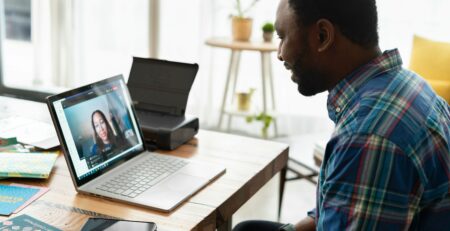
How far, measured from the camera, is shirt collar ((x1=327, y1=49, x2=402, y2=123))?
1.14m

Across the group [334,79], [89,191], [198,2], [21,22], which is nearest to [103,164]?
[89,191]

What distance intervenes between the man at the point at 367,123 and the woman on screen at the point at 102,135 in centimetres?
53

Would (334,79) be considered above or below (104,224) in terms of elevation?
above

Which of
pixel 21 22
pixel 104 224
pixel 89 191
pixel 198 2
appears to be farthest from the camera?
pixel 21 22

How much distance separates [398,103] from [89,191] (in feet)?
2.46

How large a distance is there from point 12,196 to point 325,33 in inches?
31.9

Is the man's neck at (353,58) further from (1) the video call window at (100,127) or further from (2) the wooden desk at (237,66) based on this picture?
(2) the wooden desk at (237,66)

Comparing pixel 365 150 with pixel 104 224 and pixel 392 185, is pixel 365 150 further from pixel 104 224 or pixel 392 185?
pixel 104 224

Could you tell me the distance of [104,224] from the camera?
116 centimetres

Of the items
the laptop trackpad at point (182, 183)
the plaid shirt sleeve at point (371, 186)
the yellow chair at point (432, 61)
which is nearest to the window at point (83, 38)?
the yellow chair at point (432, 61)

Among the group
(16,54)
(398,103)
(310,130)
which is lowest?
(310,130)

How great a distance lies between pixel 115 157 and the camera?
1486 millimetres

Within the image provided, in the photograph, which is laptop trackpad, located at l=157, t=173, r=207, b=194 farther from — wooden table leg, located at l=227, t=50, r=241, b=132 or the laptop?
wooden table leg, located at l=227, t=50, r=241, b=132

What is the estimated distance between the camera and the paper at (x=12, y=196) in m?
1.23
